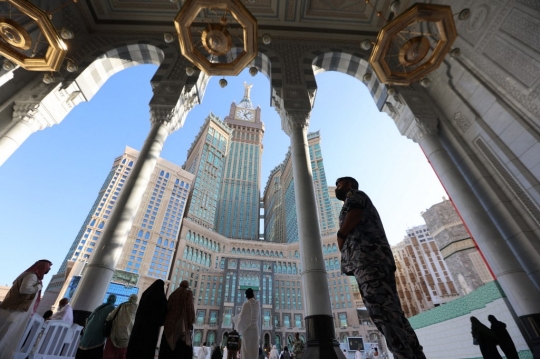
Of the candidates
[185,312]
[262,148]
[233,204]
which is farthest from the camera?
[262,148]

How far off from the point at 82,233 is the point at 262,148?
54149mm

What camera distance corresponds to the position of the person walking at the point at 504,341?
3.70 meters

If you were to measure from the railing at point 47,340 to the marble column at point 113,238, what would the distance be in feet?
1.60

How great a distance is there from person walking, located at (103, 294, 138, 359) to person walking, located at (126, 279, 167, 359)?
70cm

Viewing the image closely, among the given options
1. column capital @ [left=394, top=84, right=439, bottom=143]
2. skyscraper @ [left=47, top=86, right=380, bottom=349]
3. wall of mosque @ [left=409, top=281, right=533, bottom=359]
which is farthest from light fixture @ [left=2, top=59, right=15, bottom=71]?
skyscraper @ [left=47, top=86, right=380, bottom=349]

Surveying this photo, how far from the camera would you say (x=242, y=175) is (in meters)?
77.1

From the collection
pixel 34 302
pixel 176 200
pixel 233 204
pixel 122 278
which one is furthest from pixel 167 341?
pixel 233 204

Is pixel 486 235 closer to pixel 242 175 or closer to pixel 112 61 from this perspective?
pixel 112 61

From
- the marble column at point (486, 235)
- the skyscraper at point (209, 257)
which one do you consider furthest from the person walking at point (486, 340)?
the skyscraper at point (209, 257)

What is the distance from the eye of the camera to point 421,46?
184 inches

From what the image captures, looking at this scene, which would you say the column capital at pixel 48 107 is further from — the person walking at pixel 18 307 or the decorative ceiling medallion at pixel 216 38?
the person walking at pixel 18 307

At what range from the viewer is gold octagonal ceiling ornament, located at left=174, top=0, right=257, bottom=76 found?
14.6ft

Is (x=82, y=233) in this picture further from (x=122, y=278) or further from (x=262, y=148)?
(x=262, y=148)

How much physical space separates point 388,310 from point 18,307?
12.5 ft
